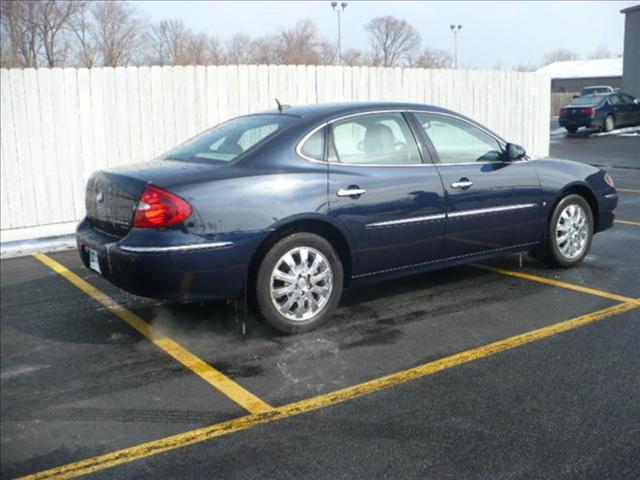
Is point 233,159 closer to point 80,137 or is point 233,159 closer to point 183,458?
point 183,458

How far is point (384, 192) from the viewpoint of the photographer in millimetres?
5191

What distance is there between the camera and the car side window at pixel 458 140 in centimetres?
566

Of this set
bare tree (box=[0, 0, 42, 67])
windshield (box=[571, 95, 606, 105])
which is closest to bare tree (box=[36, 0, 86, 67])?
bare tree (box=[0, 0, 42, 67])

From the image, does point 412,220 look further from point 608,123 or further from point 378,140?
point 608,123

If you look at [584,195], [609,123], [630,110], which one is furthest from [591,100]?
[584,195]

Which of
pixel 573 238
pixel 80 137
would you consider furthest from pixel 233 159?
pixel 80 137

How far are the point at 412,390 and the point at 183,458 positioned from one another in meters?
1.33

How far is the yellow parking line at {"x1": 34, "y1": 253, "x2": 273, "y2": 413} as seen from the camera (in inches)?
154

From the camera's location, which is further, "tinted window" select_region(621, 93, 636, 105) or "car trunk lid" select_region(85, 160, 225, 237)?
"tinted window" select_region(621, 93, 636, 105)

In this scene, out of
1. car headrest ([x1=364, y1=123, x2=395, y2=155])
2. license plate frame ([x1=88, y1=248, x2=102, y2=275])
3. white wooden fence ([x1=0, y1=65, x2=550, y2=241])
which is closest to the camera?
license plate frame ([x1=88, y1=248, x2=102, y2=275])

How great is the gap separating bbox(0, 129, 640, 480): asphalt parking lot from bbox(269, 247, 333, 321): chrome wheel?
0.20m

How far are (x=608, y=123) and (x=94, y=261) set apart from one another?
26140 mm

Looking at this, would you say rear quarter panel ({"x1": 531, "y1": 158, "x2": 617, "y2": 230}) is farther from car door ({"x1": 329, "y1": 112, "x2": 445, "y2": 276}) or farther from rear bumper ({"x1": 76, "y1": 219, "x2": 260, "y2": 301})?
rear bumper ({"x1": 76, "y1": 219, "x2": 260, "y2": 301})

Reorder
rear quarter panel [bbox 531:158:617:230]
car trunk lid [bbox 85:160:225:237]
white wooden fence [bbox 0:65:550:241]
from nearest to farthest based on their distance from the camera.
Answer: car trunk lid [bbox 85:160:225:237]
rear quarter panel [bbox 531:158:617:230]
white wooden fence [bbox 0:65:550:241]
